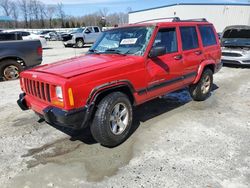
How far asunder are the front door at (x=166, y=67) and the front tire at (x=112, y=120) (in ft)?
2.19

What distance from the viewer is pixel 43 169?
346cm

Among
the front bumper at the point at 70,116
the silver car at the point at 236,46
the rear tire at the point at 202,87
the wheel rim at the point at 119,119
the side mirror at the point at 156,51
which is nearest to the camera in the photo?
the front bumper at the point at 70,116

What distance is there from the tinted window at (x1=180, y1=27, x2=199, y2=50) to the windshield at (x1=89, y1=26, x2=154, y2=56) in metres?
1.01

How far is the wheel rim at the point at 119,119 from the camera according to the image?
154 inches

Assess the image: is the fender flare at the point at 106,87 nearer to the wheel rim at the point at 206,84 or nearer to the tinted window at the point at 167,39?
the tinted window at the point at 167,39

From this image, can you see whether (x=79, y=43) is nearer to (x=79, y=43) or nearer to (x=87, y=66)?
(x=79, y=43)

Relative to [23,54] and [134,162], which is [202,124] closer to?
[134,162]

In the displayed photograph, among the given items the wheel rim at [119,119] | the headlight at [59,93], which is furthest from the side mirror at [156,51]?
the headlight at [59,93]

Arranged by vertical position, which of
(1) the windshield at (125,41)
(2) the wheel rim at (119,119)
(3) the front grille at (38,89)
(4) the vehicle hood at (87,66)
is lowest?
(2) the wheel rim at (119,119)

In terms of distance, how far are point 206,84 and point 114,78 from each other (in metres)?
3.44

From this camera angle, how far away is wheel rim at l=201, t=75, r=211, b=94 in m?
6.20

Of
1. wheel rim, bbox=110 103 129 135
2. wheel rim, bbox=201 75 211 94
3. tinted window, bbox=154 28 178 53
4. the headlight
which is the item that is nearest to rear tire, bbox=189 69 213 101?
wheel rim, bbox=201 75 211 94

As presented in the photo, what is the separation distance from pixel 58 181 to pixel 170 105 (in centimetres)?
352

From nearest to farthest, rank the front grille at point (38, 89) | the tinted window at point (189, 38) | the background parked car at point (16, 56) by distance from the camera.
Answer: the front grille at point (38, 89)
the tinted window at point (189, 38)
the background parked car at point (16, 56)
